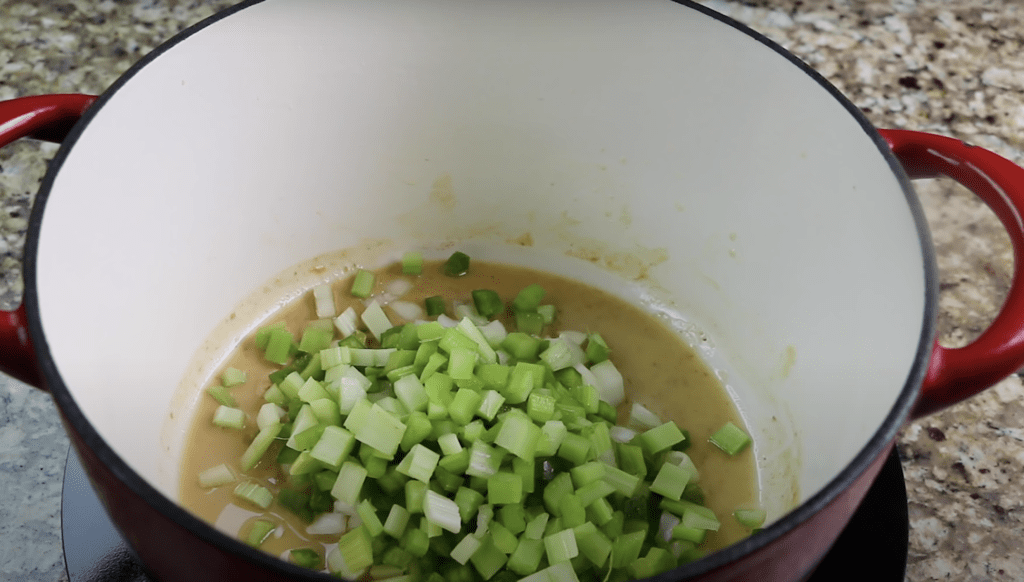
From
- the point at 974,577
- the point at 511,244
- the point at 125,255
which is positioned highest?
the point at 125,255

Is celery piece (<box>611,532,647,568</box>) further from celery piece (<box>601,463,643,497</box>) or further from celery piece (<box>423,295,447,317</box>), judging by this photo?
celery piece (<box>423,295,447,317</box>)

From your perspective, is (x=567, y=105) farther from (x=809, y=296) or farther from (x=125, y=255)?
(x=125, y=255)

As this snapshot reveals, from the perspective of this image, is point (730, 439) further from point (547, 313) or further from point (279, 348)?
point (279, 348)

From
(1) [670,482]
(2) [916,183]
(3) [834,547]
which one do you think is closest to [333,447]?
(1) [670,482]

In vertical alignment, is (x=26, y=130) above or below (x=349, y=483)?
above

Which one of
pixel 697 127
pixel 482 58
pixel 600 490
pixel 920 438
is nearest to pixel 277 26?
pixel 482 58

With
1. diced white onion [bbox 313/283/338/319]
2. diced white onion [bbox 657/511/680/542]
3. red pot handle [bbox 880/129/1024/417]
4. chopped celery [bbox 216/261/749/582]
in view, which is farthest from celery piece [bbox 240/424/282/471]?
red pot handle [bbox 880/129/1024/417]

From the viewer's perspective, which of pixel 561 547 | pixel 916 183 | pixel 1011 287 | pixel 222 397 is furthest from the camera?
pixel 916 183
